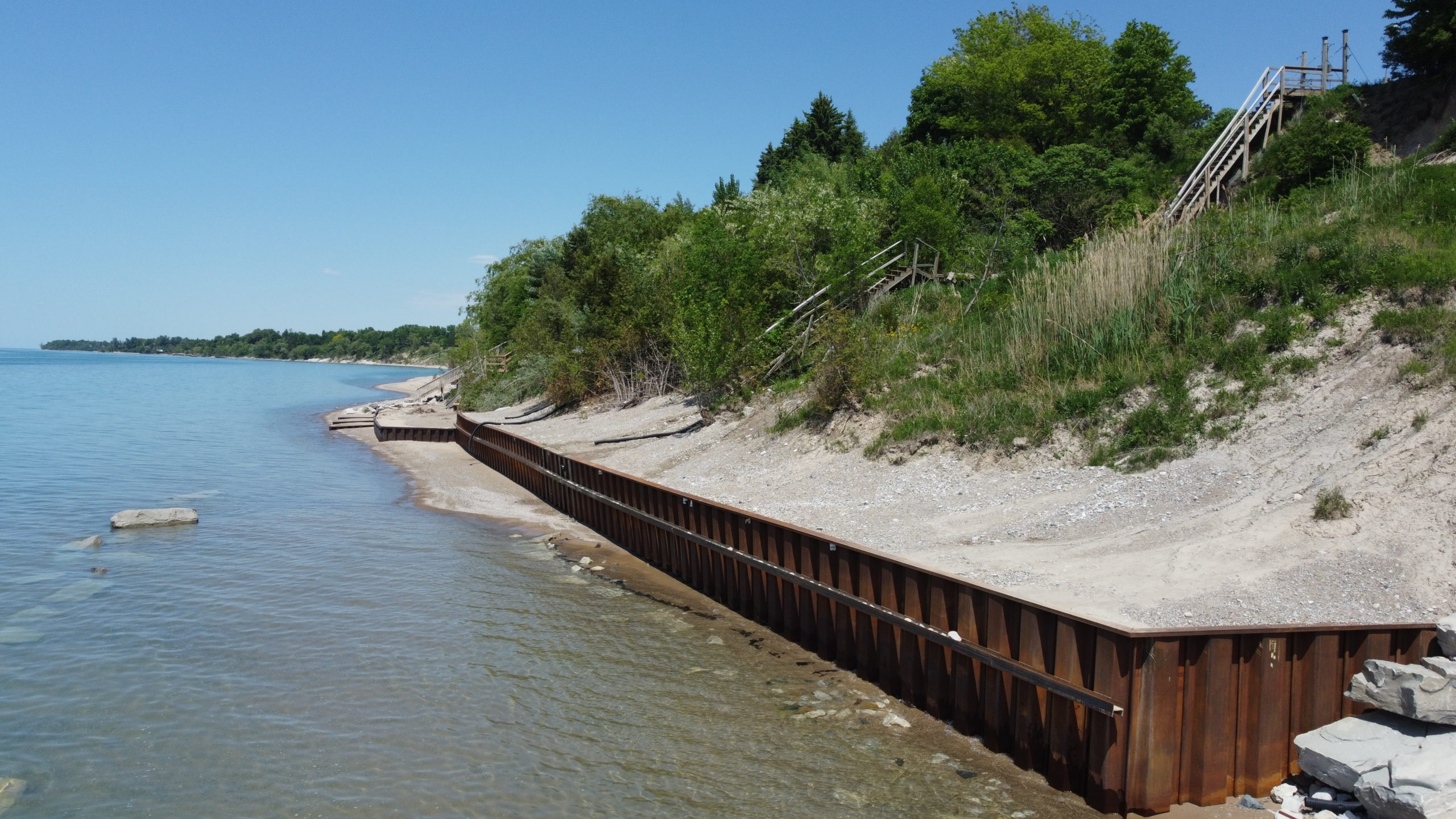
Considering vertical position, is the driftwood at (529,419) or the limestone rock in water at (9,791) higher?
the driftwood at (529,419)

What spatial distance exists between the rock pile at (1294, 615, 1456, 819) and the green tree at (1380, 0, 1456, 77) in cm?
2431

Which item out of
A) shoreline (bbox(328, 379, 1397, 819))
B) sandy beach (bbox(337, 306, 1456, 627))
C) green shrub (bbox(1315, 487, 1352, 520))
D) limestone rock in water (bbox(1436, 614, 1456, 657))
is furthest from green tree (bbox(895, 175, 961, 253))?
limestone rock in water (bbox(1436, 614, 1456, 657))

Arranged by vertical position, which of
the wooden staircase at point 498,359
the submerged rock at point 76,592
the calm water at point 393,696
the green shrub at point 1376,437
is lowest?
the calm water at point 393,696

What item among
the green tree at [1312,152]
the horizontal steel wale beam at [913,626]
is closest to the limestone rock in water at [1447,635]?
the horizontal steel wale beam at [913,626]

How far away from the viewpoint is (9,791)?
8.75 m

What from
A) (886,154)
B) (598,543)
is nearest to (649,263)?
(886,154)

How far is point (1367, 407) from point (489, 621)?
489 inches

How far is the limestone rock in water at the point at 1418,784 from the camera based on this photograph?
6227mm

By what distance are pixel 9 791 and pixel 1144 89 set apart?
143 feet

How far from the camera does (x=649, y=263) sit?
132ft

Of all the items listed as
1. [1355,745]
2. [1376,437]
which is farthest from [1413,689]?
[1376,437]

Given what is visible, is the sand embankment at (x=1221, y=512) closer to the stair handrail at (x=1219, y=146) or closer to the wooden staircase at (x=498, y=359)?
the stair handrail at (x=1219, y=146)

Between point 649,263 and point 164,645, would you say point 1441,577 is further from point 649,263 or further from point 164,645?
point 649,263

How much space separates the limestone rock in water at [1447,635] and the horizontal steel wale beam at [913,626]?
2.66 m
